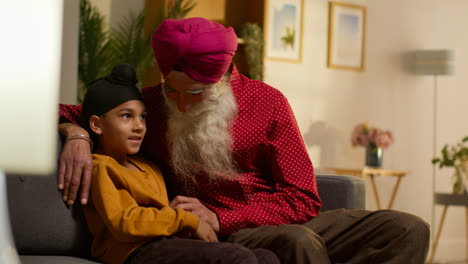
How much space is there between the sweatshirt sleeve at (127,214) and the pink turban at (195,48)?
1.35 feet

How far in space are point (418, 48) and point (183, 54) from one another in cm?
428

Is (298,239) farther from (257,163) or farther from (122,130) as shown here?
(122,130)

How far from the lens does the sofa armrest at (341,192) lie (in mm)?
2104

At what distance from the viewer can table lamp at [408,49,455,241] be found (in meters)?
5.16

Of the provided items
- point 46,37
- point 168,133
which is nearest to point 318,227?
point 168,133

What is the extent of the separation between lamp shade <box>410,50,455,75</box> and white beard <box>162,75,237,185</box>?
3.74 metres

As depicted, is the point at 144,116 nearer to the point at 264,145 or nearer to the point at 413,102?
the point at 264,145

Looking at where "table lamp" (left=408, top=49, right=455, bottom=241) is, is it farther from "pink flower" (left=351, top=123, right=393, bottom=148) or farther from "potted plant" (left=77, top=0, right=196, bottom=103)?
"potted plant" (left=77, top=0, right=196, bottom=103)

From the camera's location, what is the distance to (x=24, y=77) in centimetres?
37

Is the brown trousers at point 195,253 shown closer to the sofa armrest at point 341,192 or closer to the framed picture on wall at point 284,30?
the sofa armrest at point 341,192

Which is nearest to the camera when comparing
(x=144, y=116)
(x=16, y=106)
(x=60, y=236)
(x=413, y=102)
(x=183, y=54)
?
(x=16, y=106)

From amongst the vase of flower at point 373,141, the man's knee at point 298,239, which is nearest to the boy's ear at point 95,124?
the man's knee at point 298,239

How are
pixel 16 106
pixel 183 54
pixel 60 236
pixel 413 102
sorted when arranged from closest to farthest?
pixel 16 106 < pixel 60 236 < pixel 183 54 < pixel 413 102

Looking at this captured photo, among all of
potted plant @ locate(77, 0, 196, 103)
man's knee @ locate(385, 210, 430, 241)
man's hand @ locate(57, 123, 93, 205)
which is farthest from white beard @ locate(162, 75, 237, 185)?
potted plant @ locate(77, 0, 196, 103)
